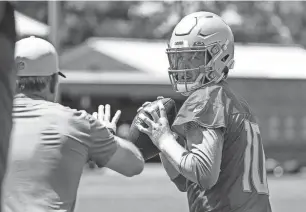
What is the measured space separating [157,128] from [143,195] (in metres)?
20.8

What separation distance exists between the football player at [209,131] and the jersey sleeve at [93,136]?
0.96 ft

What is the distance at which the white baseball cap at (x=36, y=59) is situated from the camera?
3.91 m

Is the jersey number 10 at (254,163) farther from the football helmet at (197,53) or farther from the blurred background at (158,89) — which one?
the blurred background at (158,89)

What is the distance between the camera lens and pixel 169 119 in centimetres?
434

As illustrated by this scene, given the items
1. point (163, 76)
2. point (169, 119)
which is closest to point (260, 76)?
point (163, 76)

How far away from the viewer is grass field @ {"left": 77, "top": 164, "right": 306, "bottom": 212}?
20219 mm

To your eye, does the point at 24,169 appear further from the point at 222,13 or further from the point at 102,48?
the point at 222,13

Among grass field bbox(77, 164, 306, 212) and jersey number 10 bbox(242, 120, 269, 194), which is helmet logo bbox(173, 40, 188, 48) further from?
grass field bbox(77, 164, 306, 212)

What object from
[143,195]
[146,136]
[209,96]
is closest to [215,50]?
[209,96]

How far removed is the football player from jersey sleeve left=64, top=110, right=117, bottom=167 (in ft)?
0.96

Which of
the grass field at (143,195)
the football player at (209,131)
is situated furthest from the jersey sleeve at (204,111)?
the grass field at (143,195)

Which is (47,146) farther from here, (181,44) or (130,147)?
(181,44)

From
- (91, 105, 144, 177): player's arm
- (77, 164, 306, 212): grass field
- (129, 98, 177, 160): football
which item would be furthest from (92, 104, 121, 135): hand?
(77, 164, 306, 212): grass field

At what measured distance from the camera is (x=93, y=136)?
3.84m
